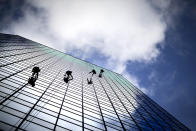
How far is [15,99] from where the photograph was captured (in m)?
15.0

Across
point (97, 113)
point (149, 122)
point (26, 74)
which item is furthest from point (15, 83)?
point (149, 122)

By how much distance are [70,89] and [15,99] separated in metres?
9.29

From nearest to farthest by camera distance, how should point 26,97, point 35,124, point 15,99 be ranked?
point 35,124 → point 15,99 → point 26,97

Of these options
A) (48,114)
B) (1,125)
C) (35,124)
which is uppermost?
(48,114)

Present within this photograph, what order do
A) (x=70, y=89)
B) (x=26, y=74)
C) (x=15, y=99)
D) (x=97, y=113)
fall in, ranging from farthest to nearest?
(x=70, y=89)
(x=26, y=74)
(x=97, y=113)
(x=15, y=99)

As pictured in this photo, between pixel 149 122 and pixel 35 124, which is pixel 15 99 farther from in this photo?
pixel 149 122

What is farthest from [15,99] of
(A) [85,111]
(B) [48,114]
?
(A) [85,111]

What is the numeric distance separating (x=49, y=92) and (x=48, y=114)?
16.6 feet

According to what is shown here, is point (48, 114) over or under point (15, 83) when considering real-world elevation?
under

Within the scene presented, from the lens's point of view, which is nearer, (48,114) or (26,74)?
(48,114)

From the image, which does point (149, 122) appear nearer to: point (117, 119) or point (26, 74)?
point (117, 119)

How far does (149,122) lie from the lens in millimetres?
23656

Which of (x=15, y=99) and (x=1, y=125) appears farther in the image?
(x=15, y=99)

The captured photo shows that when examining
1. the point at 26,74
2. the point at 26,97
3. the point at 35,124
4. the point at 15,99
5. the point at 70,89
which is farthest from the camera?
the point at 70,89
